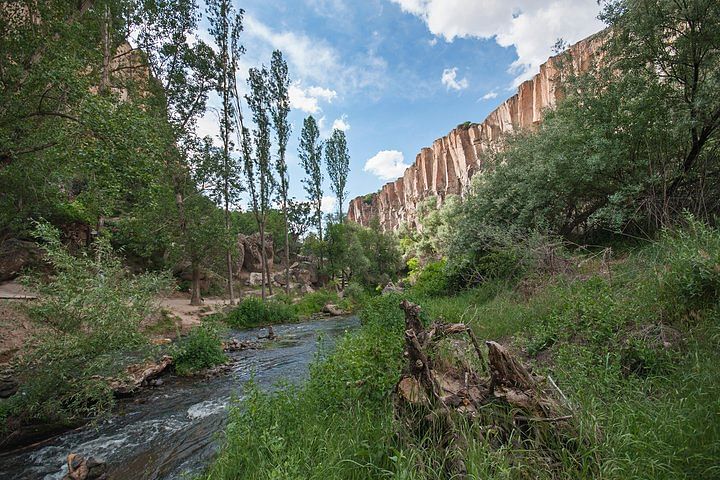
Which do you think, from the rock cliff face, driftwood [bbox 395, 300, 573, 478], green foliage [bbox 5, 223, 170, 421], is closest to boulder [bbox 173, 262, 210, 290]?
green foliage [bbox 5, 223, 170, 421]

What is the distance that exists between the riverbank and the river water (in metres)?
0.85

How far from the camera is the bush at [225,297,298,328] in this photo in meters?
14.3

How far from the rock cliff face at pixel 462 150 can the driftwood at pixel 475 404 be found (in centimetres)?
1487

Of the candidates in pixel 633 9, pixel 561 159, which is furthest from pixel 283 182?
pixel 633 9

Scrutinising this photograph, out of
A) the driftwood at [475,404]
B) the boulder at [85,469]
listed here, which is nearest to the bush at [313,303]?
the boulder at [85,469]

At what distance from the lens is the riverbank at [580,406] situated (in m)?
1.79

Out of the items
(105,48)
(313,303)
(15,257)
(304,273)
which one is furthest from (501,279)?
(304,273)

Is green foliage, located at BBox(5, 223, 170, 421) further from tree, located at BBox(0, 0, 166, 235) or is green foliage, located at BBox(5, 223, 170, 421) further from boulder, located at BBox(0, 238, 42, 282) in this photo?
boulder, located at BBox(0, 238, 42, 282)

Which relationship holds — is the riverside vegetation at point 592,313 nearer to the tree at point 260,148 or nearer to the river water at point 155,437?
the river water at point 155,437

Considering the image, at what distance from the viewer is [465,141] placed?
4203 centimetres

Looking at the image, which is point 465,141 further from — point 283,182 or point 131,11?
point 131,11

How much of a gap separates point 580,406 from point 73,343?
6.00 metres

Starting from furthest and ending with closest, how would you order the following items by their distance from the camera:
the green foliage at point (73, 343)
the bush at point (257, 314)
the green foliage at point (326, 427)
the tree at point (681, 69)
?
1. the bush at point (257, 314)
2. the tree at point (681, 69)
3. the green foliage at point (73, 343)
4. the green foliage at point (326, 427)

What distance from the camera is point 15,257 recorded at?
12555 millimetres
